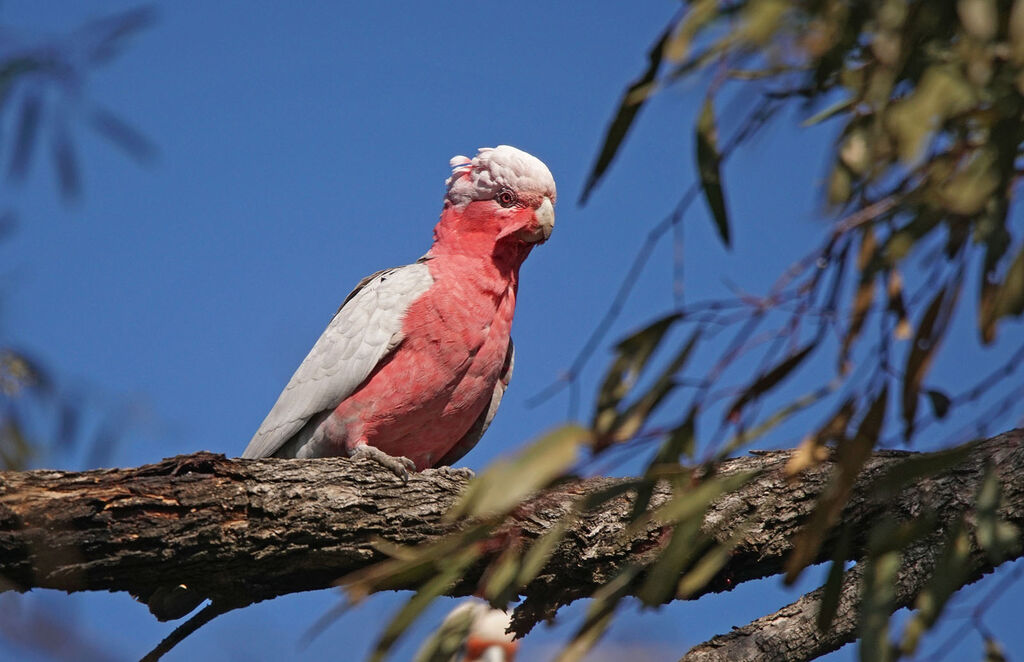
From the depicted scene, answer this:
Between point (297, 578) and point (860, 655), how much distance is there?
85.1 inches

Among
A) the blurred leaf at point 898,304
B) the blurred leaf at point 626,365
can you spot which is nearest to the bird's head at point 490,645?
the blurred leaf at point 626,365

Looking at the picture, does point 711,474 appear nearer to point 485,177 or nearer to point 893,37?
point 893,37

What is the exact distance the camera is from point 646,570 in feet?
12.0

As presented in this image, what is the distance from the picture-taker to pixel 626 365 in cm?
222

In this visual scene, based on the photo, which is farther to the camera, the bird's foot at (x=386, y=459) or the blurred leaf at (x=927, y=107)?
the bird's foot at (x=386, y=459)

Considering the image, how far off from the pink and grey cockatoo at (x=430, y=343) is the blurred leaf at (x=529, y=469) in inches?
98.9

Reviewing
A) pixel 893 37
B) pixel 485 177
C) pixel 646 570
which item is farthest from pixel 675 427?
pixel 485 177

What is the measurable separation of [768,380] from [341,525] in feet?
6.41

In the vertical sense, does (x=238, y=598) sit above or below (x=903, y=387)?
above

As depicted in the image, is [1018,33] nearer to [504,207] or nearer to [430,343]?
[430,343]

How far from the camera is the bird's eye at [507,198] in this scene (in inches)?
207

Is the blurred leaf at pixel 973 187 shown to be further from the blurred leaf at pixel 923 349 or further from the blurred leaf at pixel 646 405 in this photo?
the blurred leaf at pixel 646 405

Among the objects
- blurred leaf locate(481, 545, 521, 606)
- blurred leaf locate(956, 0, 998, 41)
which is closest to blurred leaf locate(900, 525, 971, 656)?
blurred leaf locate(481, 545, 521, 606)

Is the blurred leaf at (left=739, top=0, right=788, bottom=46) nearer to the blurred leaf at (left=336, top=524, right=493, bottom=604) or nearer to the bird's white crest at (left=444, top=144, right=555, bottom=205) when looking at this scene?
the blurred leaf at (left=336, top=524, right=493, bottom=604)
